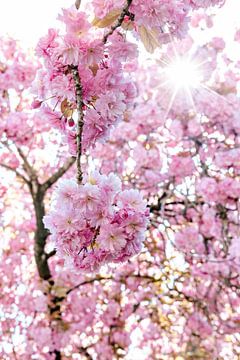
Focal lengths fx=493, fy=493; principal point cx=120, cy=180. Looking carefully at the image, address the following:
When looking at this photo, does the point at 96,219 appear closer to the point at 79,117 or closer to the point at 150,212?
the point at 79,117

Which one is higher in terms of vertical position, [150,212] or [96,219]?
[150,212]

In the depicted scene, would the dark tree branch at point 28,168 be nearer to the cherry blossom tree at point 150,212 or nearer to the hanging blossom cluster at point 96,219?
the cherry blossom tree at point 150,212

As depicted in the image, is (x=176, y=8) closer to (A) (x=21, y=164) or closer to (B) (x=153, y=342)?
(A) (x=21, y=164)

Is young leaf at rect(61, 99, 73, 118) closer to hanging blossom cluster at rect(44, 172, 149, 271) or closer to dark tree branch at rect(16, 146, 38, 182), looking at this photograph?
hanging blossom cluster at rect(44, 172, 149, 271)

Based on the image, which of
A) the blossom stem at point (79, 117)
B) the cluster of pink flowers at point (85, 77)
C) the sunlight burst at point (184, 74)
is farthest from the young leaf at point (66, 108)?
the sunlight burst at point (184, 74)

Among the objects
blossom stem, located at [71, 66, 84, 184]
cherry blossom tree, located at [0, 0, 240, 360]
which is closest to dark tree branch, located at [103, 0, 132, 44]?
blossom stem, located at [71, 66, 84, 184]

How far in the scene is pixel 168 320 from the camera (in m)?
7.77

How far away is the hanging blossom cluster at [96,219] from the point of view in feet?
4.70

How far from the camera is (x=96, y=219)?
4.85 feet

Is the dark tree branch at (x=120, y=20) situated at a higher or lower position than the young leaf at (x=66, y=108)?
higher

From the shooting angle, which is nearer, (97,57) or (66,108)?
(97,57)

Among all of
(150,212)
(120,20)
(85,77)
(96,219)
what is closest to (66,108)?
(85,77)

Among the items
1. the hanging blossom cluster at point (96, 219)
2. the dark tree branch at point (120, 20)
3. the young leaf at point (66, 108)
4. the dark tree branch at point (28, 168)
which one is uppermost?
the dark tree branch at point (28, 168)

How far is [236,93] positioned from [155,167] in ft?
4.57
